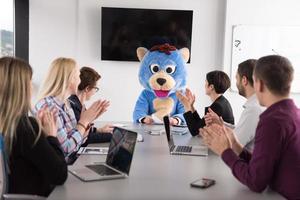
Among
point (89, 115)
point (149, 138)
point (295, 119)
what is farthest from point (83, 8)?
point (295, 119)

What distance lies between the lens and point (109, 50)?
507 centimetres

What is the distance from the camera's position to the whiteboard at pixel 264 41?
4.98 meters

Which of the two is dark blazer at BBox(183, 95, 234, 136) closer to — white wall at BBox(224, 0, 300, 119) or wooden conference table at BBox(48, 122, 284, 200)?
wooden conference table at BBox(48, 122, 284, 200)

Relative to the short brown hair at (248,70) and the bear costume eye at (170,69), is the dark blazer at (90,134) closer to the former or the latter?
the short brown hair at (248,70)

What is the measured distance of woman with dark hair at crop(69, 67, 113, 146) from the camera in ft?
9.71

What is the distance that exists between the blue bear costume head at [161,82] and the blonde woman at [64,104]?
154 cm

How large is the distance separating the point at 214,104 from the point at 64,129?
134cm

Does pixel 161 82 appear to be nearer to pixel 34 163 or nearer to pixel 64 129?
pixel 64 129

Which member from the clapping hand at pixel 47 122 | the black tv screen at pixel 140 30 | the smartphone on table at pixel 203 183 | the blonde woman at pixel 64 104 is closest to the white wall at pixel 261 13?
the black tv screen at pixel 140 30

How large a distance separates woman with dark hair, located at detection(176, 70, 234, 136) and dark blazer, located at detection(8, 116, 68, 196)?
63.2 inches

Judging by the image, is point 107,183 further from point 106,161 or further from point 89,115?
point 89,115

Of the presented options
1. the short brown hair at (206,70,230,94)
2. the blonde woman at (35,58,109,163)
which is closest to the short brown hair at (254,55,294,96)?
the blonde woman at (35,58,109,163)

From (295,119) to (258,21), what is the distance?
3563 millimetres

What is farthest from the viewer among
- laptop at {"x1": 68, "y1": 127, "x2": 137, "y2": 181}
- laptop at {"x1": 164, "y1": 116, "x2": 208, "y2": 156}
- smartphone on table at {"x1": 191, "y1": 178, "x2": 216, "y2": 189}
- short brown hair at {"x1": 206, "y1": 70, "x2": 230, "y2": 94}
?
short brown hair at {"x1": 206, "y1": 70, "x2": 230, "y2": 94}
